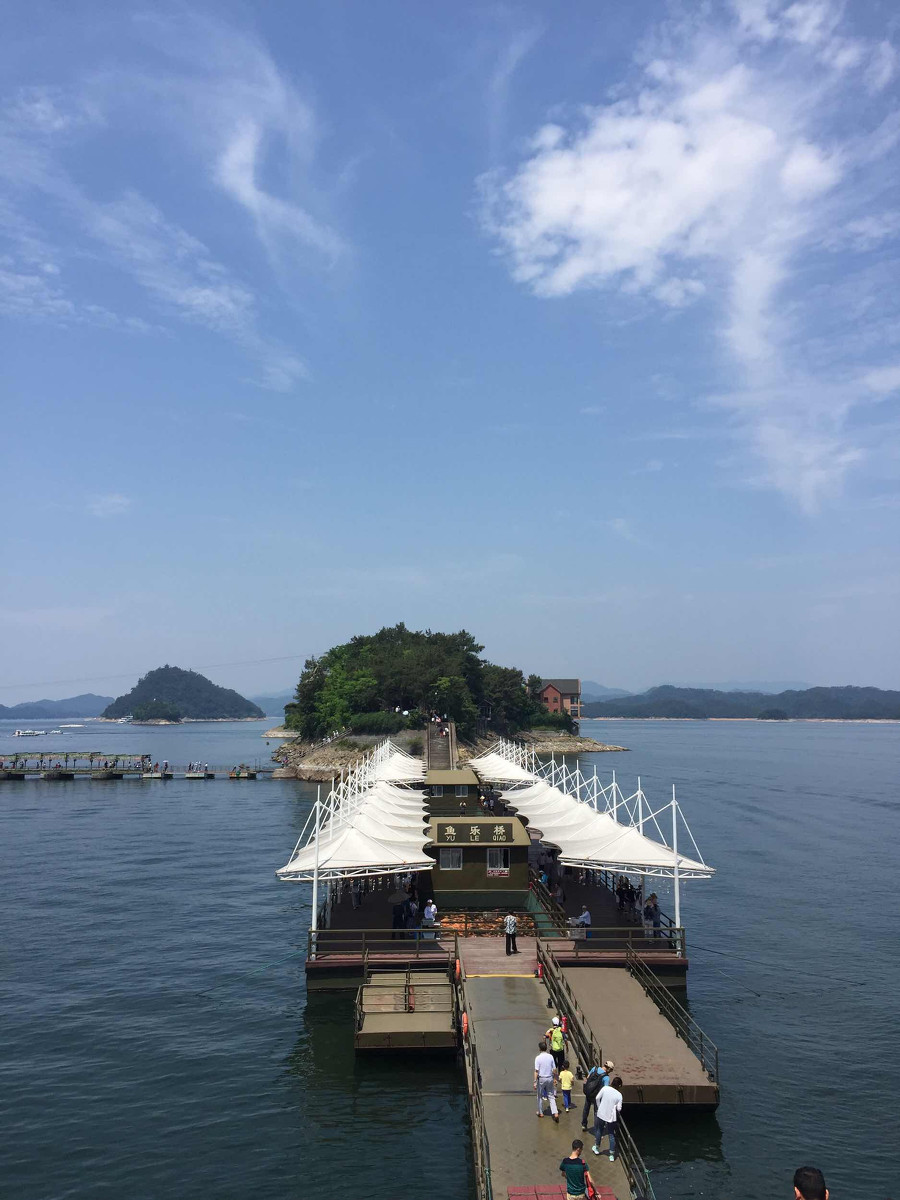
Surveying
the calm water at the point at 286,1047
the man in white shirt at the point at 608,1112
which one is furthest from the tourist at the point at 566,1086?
the calm water at the point at 286,1047

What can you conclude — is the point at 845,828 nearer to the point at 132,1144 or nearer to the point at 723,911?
the point at 723,911

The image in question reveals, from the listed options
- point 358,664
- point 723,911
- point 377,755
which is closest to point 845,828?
point 723,911

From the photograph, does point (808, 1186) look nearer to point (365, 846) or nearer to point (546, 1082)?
point (546, 1082)

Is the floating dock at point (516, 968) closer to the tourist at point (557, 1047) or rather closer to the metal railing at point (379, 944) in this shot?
the metal railing at point (379, 944)

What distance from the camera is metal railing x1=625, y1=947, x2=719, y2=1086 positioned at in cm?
2797

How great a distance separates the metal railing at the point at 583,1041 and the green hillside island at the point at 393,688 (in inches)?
4335

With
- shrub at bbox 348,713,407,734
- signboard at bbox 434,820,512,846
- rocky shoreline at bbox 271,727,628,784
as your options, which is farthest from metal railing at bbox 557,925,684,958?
shrub at bbox 348,713,407,734

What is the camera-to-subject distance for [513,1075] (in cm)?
2283

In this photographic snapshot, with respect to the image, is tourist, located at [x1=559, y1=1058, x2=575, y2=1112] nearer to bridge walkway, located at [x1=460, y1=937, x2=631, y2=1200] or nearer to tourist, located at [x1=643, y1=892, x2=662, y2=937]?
bridge walkway, located at [x1=460, y1=937, x2=631, y2=1200]

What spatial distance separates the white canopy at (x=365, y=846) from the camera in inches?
1366

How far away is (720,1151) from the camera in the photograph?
23.0 m

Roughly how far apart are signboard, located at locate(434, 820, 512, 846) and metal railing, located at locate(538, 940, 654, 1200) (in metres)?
5.39

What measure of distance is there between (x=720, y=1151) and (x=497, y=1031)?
259 inches

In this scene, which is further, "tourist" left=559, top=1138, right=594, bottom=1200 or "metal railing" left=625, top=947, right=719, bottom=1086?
"metal railing" left=625, top=947, right=719, bottom=1086
